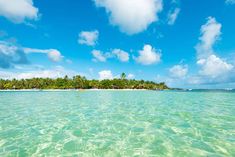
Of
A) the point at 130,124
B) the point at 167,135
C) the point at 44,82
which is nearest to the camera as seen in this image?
the point at 167,135

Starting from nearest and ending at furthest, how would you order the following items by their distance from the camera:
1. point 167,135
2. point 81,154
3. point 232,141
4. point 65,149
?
point 81,154 < point 65,149 < point 232,141 < point 167,135

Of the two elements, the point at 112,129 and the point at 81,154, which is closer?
the point at 81,154

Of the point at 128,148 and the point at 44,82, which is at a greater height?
the point at 44,82

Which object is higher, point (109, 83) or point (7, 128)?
point (109, 83)

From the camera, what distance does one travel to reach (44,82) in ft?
451

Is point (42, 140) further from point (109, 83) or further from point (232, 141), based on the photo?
point (109, 83)

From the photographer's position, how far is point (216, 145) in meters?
7.84

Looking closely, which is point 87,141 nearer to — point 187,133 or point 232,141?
point 187,133

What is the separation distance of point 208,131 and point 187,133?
4.47 feet

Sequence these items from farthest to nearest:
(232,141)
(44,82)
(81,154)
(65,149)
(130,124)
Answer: (44,82)
(130,124)
(232,141)
(65,149)
(81,154)

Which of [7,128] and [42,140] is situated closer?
[42,140]

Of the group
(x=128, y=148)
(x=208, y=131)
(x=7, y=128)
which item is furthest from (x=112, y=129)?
(x=7, y=128)

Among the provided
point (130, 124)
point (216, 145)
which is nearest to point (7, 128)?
point (130, 124)

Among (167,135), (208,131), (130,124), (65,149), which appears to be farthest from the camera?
(130,124)
